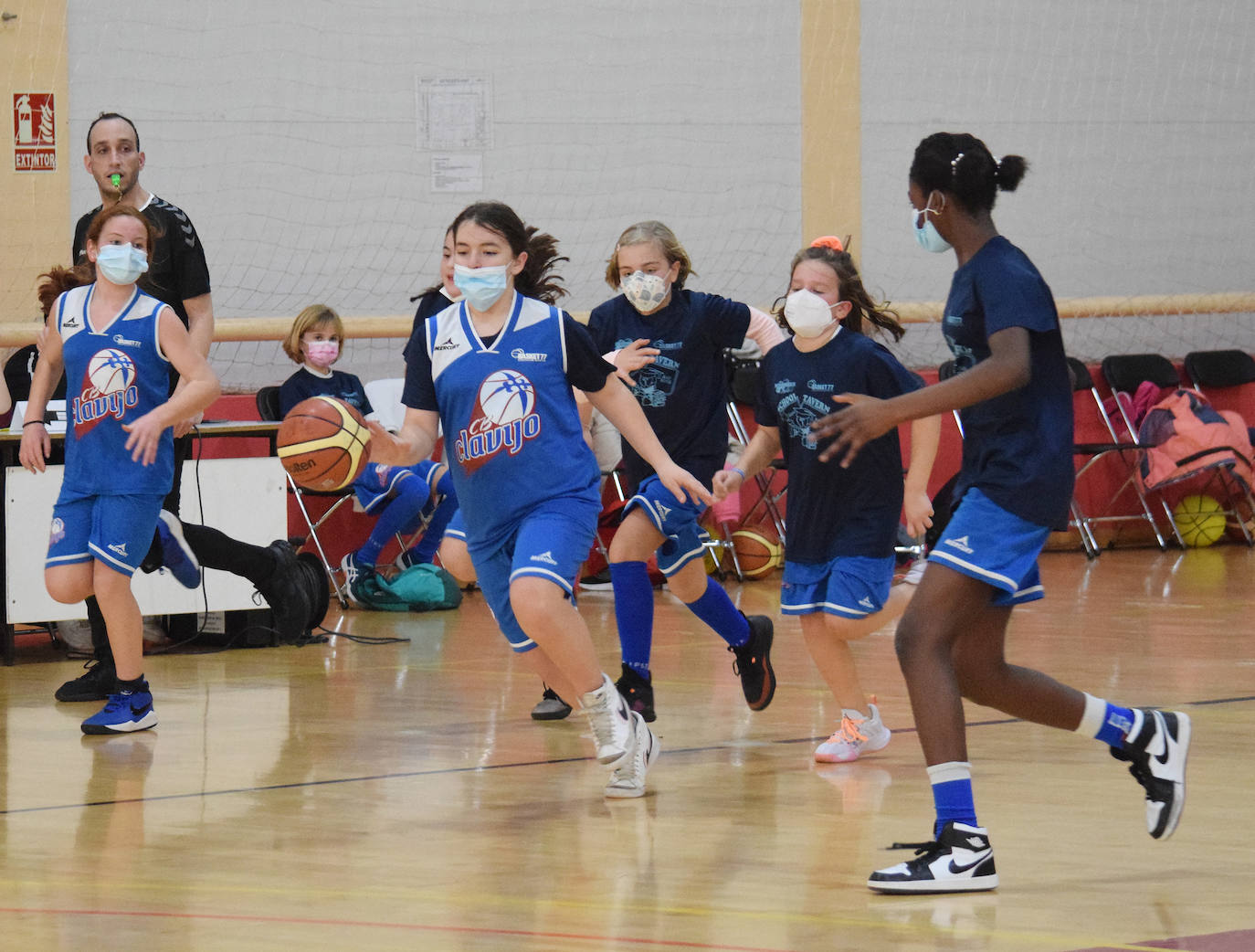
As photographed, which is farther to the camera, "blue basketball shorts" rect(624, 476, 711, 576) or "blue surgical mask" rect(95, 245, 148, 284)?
"blue surgical mask" rect(95, 245, 148, 284)

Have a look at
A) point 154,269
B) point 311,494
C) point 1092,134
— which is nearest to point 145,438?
point 154,269

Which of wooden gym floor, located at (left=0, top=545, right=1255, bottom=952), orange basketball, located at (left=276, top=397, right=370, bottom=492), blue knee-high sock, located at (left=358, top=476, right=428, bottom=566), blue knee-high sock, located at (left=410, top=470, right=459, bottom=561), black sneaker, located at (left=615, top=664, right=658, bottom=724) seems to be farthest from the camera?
blue knee-high sock, located at (left=410, top=470, right=459, bottom=561)

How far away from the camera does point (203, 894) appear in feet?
12.0

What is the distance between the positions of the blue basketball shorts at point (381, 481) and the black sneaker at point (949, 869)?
20.6 ft

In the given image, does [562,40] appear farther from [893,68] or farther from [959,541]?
[959,541]

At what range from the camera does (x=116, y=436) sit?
5.75 metres

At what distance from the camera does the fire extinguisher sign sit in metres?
10.3

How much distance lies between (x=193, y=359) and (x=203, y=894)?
255 centimetres

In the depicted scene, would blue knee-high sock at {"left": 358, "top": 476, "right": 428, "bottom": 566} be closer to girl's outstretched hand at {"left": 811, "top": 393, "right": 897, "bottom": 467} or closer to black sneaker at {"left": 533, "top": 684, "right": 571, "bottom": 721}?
black sneaker at {"left": 533, "top": 684, "right": 571, "bottom": 721}

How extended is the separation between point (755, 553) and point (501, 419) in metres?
6.01

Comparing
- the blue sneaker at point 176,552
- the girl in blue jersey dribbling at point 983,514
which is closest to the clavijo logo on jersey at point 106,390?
the blue sneaker at point 176,552

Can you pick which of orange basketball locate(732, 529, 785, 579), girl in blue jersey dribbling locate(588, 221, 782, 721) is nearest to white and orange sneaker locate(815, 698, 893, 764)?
girl in blue jersey dribbling locate(588, 221, 782, 721)

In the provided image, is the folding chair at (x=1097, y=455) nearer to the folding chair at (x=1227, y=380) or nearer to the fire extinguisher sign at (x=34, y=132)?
the folding chair at (x=1227, y=380)

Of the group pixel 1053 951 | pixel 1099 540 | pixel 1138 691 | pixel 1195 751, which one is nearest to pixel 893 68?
pixel 1099 540
